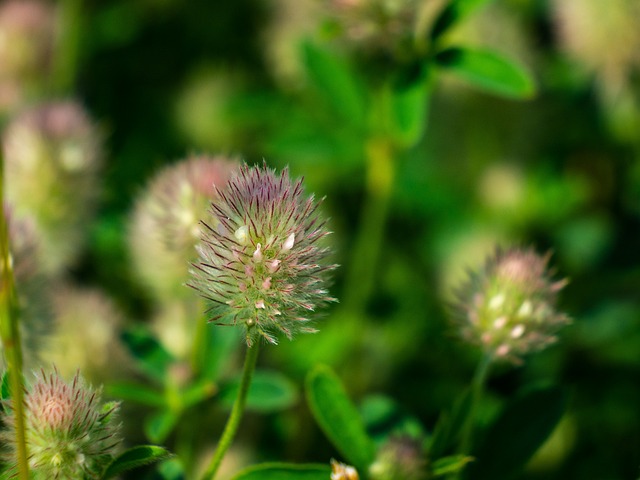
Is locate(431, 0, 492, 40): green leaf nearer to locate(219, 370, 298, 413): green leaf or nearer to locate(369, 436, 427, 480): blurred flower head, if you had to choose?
locate(219, 370, 298, 413): green leaf

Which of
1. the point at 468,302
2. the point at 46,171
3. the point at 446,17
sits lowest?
the point at 468,302

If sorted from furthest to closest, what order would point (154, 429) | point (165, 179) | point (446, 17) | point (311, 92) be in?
1. point (311, 92)
2. point (446, 17)
3. point (165, 179)
4. point (154, 429)

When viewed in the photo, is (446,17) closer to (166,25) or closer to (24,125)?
(24,125)

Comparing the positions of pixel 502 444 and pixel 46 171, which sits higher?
pixel 46 171

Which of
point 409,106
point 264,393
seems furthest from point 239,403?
point 409,106

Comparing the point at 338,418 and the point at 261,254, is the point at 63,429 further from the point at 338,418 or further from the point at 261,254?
the point at 338,418

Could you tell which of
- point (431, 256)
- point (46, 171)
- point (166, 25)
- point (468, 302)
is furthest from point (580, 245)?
point (166, 25)

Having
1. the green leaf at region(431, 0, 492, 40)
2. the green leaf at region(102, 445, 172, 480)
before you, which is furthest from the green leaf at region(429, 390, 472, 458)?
the green leaf at region(431, 0, 492, 40)
